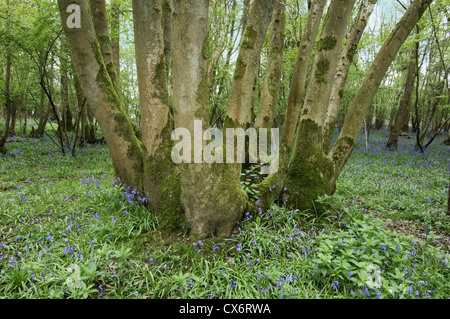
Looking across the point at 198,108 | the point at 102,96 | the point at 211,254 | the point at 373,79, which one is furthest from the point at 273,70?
the point at 211,254

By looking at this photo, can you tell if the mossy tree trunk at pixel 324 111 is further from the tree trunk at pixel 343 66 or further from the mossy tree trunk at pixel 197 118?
the mossy tree trunk at pixel 197 118

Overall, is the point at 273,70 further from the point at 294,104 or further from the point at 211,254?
the point at 211,254

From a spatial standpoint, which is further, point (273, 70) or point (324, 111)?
point (273, 70)

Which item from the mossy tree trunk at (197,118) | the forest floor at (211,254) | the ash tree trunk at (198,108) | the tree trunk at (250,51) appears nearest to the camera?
the forest floor at (211,254)

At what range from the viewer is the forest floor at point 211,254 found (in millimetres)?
2262

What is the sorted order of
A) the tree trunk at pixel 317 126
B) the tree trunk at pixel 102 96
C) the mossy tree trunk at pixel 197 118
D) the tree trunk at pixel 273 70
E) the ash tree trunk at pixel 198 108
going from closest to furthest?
the mossy tree trunk at pixel 197 118 < the ash tree trunk at pixel 198 108 < the tree trunk at pixel 102 96 < the tree trunk at pixel 317 126 < the tree trunk at pixel 273 70

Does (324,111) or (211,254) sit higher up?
(324,111)

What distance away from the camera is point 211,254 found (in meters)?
2.74

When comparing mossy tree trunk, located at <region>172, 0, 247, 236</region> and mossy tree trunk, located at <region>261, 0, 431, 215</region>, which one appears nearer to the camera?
mossy tree trunk, located at <region>172, 0, 247, 236</region>

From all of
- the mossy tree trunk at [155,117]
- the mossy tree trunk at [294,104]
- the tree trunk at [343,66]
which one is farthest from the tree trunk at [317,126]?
the mossy tree trunk at [155,117]

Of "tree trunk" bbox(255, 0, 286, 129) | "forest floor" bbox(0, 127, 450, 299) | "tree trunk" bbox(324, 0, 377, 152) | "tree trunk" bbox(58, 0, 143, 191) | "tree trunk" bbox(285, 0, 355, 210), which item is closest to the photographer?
"forest floor" bbox(0, 127, 450, 299)

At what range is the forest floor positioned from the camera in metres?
2.26

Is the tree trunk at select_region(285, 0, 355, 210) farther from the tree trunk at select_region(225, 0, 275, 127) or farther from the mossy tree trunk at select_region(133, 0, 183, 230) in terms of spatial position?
the mossy tree trunk at select_region(133, 0, 183, 230)

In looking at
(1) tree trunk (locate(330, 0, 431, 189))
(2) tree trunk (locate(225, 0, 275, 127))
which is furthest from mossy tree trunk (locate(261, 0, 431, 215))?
(2) tree trunk (locate(225, 0, 275, 127))
